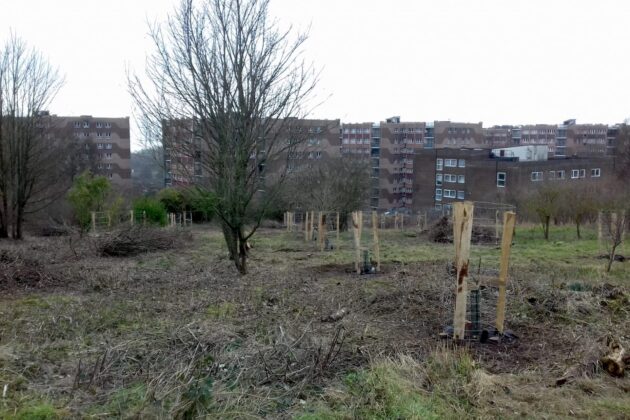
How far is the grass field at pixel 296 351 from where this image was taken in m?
3.56

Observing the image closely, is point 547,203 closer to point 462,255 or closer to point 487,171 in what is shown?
point 462,255

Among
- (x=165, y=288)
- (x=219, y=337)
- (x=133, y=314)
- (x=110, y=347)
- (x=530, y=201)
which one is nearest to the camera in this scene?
(x=110, y=347)

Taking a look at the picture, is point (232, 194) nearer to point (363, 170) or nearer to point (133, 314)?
point (133, 314)

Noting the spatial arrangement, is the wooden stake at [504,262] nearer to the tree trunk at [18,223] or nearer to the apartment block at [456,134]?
the tree trunk at [18,223]

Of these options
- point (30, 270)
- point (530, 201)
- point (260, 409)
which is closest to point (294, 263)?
point (30, 270)

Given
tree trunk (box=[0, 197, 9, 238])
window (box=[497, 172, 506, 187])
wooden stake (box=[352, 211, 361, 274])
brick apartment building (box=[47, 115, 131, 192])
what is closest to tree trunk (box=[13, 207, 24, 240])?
tree trunk (box=[0, 197, 9, 238])

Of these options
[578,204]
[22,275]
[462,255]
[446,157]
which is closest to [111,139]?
[446,157]

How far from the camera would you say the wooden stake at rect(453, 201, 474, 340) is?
5125 millimetres

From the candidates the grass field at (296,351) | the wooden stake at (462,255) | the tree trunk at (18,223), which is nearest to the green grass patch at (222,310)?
the grass field at (296,351)

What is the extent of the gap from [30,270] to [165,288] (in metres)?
2.92

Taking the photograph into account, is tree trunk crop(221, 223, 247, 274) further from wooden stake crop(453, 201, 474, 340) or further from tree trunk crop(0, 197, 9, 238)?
tree trunk crop(0, 197, 9, 238)

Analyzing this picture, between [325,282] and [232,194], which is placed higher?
[232,194]

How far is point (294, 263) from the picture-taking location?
43.9 ft

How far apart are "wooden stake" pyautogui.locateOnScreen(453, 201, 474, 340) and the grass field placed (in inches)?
11.2
